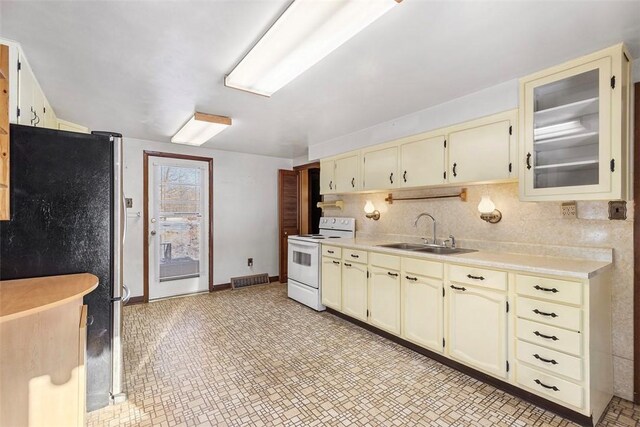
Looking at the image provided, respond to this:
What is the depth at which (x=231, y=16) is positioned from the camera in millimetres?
1502

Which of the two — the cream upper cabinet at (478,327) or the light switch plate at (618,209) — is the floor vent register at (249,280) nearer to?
the cream upper cabinet at (478,327)

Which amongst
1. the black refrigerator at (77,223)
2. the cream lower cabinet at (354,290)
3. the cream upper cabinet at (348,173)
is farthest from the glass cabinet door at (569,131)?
the black refrigerator at (77,223)

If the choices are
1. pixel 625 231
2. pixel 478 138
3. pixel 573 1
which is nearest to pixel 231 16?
pixel 573 1

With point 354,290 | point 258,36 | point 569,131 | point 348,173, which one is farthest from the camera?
point 348,173

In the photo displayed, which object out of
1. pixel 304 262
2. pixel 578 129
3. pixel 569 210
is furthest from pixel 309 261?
pixel 578 129

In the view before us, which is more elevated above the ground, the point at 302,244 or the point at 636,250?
the point at 636,250

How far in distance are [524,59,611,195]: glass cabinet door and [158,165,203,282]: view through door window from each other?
4201mm

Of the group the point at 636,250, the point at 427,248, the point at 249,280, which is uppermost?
the point at 636,250

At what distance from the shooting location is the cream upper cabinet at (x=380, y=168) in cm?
321

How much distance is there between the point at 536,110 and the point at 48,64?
3317 mm

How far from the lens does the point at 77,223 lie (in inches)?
73.2

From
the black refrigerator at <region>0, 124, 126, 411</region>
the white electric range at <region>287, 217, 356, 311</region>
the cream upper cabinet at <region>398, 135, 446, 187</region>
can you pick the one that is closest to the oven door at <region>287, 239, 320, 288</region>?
the white electric range at <region>287, 217, 356, 311</region>

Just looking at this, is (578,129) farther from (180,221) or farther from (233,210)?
(180,221)

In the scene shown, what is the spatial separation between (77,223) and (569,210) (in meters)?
3.37
